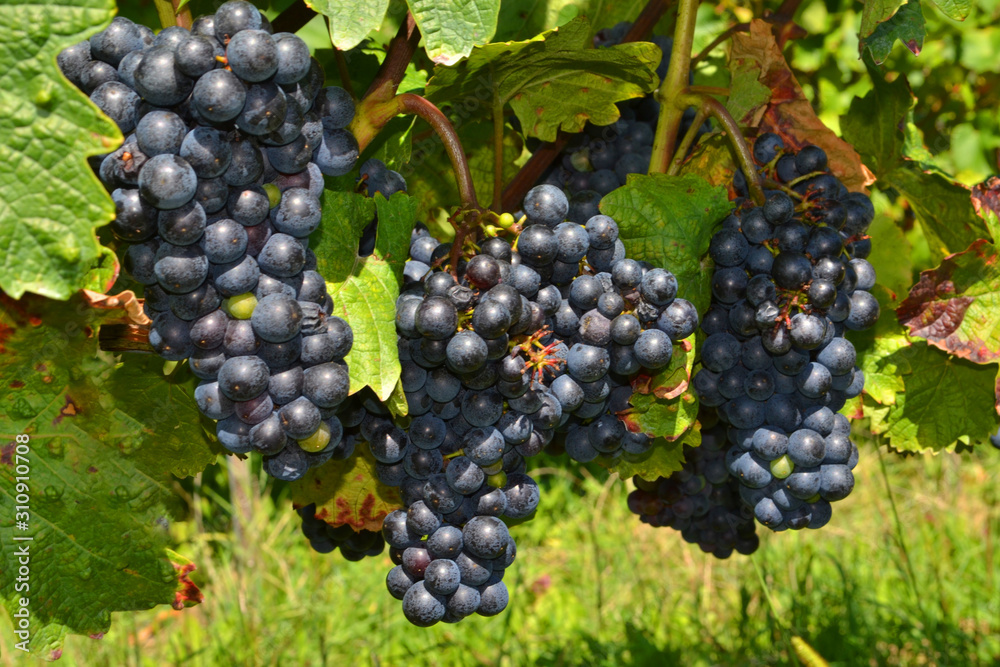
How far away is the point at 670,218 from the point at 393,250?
20.5 inches

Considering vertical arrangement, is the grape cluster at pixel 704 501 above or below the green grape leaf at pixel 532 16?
below

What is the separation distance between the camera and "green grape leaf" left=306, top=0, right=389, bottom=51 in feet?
4.14

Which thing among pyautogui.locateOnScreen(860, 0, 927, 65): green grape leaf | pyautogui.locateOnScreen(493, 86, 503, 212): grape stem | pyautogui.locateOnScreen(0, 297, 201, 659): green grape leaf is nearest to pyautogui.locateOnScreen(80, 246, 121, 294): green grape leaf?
pyautogui.locateOnScreen(0, 297, 201, 659): green grape leaf

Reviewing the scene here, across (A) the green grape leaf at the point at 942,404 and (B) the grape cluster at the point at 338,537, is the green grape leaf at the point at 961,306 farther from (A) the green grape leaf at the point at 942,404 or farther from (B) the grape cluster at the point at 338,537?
(B) the grape cluster at the point at 338,537

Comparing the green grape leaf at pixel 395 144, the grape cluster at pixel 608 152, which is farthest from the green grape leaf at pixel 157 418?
the grape cluster at pixel 608 152

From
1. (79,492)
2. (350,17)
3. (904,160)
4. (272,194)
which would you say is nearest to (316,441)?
(272,194)

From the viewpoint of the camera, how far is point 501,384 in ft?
4.57

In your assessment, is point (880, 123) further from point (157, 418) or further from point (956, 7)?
point (157, 418)

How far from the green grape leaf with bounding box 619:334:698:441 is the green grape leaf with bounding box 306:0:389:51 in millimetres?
751

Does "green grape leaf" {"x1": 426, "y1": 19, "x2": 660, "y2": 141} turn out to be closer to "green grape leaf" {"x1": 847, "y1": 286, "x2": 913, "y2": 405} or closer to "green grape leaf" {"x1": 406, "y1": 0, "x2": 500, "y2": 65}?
"green grape leaf" {"x1": 406, "y1": 0, "x2": 500, "y2": 65}

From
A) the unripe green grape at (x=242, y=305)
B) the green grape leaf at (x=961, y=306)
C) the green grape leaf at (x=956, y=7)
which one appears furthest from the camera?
the green grape leaf at (x=961, y=306)

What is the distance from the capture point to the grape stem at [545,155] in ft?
5.95

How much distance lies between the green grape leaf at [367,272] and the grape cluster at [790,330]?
1.98ft

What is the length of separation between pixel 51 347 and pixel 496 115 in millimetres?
882
